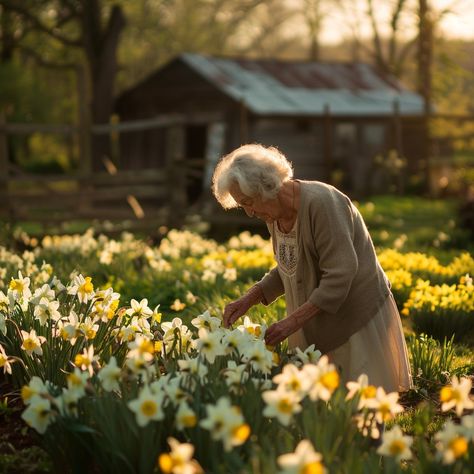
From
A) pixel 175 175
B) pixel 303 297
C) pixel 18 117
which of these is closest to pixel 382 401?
pixel 303 297

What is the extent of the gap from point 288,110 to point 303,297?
1625cm

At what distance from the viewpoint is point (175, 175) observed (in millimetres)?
13555

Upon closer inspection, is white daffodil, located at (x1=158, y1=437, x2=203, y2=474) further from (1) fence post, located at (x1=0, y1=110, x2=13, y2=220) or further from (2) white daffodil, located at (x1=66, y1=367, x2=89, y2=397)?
(1) fence post, located at (x1=0, y1=110, x2=13, y2=220)

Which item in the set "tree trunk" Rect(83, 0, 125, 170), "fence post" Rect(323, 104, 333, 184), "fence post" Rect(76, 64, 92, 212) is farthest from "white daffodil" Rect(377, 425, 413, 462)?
"tree trunk" Rect(83, 0, 125, 170)

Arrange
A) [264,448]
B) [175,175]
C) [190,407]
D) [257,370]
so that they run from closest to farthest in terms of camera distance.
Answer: [264,448] < [190,407] < [257,370] < [175,175]

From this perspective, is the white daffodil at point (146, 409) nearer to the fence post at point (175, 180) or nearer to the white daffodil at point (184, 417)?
the white daffodil at point (184, 417)

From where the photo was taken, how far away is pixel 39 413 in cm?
328

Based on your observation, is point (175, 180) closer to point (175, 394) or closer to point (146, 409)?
point (175, 394)

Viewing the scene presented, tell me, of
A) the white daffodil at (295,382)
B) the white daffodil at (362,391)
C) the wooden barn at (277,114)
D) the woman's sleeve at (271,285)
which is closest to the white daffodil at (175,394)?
the white daffodil at (295,382)

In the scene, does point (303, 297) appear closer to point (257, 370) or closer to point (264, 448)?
point (257, 370)

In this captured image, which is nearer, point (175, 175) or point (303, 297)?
point (303, 297)

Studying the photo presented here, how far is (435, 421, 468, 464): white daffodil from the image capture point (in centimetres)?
266

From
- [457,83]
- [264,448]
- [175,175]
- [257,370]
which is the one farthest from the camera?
[457,83]

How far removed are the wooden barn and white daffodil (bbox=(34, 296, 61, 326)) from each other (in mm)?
14382
